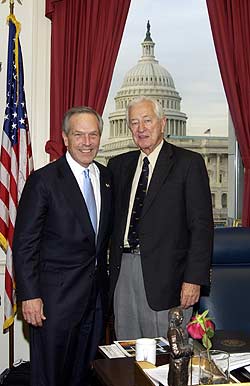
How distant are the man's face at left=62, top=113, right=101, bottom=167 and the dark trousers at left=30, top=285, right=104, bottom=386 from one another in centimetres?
64

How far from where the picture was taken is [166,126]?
13.8ft

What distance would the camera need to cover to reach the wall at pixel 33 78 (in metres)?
3.80

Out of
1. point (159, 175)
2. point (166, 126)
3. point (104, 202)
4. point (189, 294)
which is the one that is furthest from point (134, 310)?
point (166, 126)

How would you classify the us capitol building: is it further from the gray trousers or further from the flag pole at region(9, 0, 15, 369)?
the gray trousers

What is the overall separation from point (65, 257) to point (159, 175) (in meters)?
0.59

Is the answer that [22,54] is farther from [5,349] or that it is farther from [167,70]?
[5,349]

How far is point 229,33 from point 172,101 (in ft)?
2.01

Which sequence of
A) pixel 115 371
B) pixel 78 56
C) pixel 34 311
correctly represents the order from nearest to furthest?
pixel 115 371
pixel 34 311
pixel 78 56

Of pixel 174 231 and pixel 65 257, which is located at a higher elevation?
pixel 174 231

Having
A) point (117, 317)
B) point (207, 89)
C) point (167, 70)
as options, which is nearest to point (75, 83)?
point (167, 70)

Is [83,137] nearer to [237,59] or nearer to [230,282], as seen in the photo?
[230,282]

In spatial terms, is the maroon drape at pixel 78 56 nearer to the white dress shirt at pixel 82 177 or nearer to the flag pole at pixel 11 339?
the flag pole at pixel 11 339

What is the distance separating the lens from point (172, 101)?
421 centimetres

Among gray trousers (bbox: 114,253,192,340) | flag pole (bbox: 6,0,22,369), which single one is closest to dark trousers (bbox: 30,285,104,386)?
gray trousers (bbox: 114,253,192,340)
